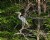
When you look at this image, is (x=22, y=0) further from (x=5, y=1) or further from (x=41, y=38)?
(x=41, y=38)

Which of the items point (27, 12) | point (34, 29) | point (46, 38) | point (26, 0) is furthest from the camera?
point (26, 0)

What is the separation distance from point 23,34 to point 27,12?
3.65 feet

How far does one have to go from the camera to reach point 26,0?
7781mm

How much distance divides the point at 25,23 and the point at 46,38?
796mm

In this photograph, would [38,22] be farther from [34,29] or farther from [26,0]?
[26,0]

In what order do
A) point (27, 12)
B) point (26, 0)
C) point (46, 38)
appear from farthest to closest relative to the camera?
1. point (26, 0)
2. point (27, 12)
3. point (46, 38)

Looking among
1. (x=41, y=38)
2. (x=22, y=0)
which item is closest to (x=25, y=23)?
(x=41, y=38)

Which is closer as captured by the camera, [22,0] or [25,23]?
[25,23]

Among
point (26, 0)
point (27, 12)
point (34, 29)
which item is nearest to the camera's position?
point (34, 29)

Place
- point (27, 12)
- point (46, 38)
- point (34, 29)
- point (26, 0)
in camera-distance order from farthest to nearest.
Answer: point (26, 0) → point (27, 12) → point (34, 29) → point (46, 38)

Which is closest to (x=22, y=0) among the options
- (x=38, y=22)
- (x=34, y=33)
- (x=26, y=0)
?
(x=26, y=0)

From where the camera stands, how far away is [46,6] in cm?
723

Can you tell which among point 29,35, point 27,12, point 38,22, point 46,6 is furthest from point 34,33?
point 46,6

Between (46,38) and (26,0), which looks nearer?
(46,38)
